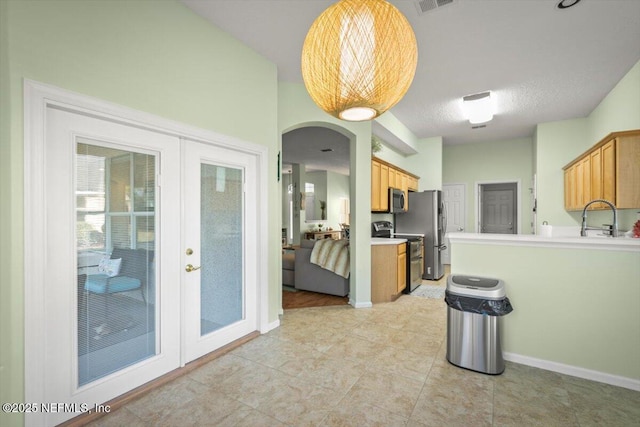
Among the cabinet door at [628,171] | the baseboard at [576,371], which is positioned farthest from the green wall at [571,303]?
the cabinet door at [628,171]

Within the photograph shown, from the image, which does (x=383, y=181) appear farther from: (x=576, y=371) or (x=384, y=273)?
(x=576, y=371)

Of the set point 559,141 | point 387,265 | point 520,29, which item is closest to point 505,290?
point 387,265

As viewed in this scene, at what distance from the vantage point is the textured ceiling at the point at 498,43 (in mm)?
2398

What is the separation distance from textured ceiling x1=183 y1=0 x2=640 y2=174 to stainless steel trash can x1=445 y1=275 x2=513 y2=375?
7.27 ft

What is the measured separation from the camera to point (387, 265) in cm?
425

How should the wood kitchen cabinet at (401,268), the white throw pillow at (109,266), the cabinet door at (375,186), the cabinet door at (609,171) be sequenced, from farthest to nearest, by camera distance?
the cabinet door at (375,186) < the wood kitchen cabinet at (401,268) < the cabinet door at (609,171) < the white throw pillow at (109,266)

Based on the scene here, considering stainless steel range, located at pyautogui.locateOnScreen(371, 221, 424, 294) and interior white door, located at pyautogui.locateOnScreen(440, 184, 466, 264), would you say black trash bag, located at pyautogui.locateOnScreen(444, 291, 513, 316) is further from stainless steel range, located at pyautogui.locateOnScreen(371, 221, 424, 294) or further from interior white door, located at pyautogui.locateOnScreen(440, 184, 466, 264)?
interior white door, located at pyautogui.locateOnScreen(440, 184, 466, 264)

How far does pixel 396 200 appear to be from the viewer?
5328 millimetres

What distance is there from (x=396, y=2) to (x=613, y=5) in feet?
5.60

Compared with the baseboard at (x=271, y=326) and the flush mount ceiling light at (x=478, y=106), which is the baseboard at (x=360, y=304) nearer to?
the baseboard at (x=271, y=326)

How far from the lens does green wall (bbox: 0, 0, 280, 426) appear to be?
1.49 metres

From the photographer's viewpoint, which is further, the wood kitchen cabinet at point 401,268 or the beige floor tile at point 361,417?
the wood kitchen cabinet at point 401,268

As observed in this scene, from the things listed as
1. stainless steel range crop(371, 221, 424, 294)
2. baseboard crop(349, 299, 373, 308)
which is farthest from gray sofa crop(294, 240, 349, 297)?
stainless steel range crop(371, 221, 424, 294)

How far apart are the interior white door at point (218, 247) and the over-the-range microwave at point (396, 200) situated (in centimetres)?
281
